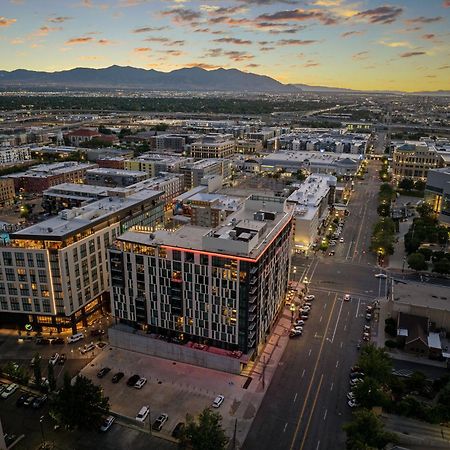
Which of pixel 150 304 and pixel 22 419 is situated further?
pixel 150 304

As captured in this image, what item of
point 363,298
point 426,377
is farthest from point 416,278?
point 426,377

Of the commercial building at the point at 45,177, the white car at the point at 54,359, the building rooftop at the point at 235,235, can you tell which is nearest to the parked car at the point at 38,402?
the white car at the point at 54,359

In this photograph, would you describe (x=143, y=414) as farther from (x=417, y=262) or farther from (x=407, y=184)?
(x=407, y=184)

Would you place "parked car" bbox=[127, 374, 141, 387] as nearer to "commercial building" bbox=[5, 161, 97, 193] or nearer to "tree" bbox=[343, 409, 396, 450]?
"tree" bbox=[343, 409, 396, 450]

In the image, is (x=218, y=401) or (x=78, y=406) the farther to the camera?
(x=218, y=401)

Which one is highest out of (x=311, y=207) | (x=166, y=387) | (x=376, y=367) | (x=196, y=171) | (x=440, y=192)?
(x=196, y=171)

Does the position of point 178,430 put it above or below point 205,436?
below

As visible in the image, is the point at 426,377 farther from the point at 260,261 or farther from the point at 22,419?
the point at 22,419

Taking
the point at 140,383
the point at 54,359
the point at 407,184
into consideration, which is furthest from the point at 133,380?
the point at 407,184
